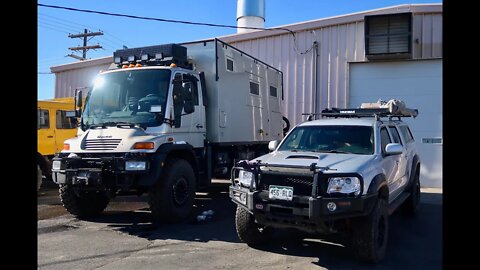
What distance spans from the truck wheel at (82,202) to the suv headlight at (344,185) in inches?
193

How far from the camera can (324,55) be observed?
13.8m

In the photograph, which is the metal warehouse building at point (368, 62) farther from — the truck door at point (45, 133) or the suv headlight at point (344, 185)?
the suv headlight at point (344, 185)

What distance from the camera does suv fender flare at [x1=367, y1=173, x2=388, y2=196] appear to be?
509 cm

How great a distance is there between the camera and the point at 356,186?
4953mm

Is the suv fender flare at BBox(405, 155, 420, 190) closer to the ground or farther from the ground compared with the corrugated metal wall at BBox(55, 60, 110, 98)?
closer to the ground

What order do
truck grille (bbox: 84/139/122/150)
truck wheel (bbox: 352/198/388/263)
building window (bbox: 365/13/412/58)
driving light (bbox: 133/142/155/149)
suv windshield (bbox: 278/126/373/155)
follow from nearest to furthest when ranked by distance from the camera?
truck wheel (bbox: 352/198/388/263)
suv windshield (bbox: 278/126/373/155)
driving light (bbox: 133/142/155/149)
truck grille (bbox: 84/139/122/150)
building window (bbox: 365/13/412/58)

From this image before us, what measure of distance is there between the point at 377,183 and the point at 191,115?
13.2 ft

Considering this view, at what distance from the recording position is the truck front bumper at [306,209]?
4.80m

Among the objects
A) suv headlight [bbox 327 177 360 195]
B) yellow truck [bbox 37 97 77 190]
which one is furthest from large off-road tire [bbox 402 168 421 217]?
yellow truck [bbox 37 97 77 190]

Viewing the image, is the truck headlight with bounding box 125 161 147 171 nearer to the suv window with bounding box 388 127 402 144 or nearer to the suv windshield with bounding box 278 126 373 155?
the suv windshield with bounding box 278 126 373 155

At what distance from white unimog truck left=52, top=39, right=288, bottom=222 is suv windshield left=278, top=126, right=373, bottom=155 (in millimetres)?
2084
